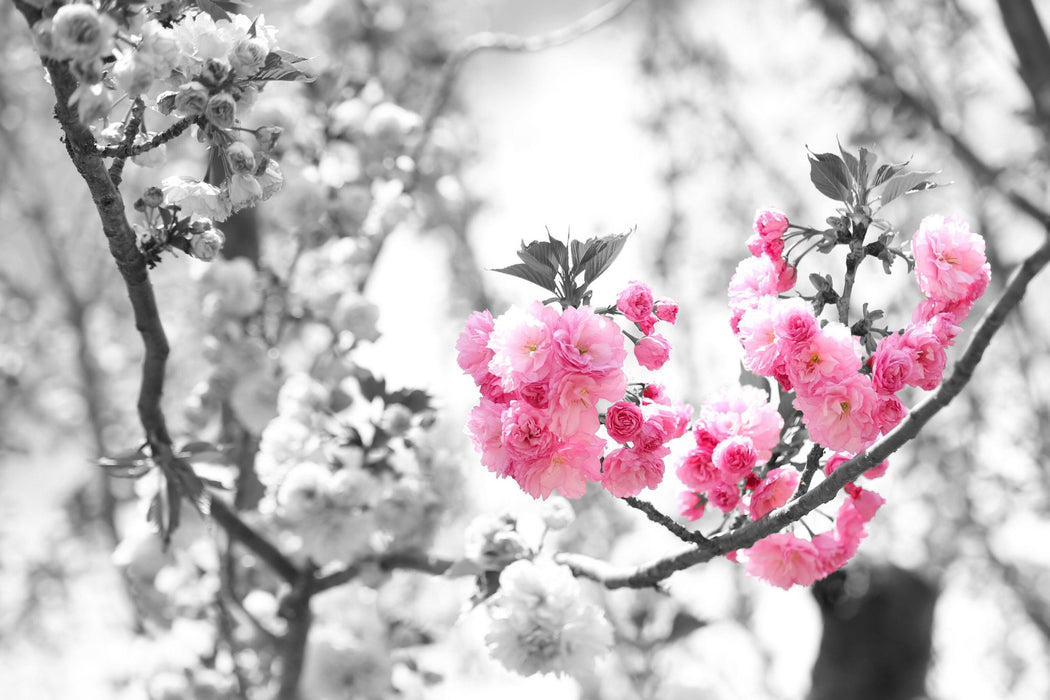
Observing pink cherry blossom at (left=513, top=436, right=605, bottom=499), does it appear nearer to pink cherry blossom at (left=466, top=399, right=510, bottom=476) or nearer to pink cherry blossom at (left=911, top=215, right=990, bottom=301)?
pink cherry blossom at (left=466, top=399, right=510, bottom=476)

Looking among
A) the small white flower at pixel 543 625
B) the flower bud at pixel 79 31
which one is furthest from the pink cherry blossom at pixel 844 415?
the flower bud at pixel 79 31

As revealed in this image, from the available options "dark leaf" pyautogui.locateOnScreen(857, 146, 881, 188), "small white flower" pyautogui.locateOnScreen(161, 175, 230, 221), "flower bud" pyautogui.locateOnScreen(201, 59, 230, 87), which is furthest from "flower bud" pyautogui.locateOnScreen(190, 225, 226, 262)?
"dark leaf" pyautogui.locateOnScreen(857, 146, 881, 188)

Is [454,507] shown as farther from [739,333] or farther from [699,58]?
[699,58]

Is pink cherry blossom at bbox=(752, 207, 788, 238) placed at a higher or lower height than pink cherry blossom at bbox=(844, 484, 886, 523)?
higher

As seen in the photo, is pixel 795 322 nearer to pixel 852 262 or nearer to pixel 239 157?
pixel 852 262

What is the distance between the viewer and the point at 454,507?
10.2ft

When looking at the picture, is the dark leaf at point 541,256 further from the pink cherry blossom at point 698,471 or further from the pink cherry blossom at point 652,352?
the pink cherry blossom at point 698,471

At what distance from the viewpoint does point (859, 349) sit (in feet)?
4.41

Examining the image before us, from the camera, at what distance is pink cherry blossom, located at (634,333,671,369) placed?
1.45m

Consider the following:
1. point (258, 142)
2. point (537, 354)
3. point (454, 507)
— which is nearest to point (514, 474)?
point (537, 354)

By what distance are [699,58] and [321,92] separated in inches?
159

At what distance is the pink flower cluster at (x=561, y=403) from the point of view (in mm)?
1313

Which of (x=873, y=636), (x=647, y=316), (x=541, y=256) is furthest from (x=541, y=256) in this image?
(x=873, y=636)

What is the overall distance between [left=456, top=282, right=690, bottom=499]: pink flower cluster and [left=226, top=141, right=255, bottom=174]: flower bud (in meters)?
0.46
